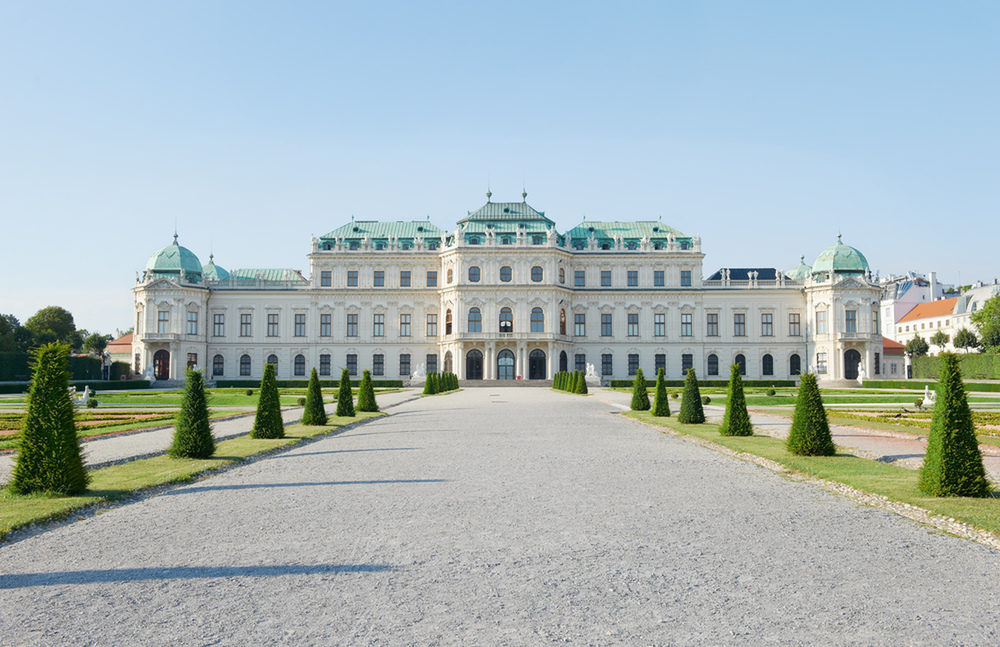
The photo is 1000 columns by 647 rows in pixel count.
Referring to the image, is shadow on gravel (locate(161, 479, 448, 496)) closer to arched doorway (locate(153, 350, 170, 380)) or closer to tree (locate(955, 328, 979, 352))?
arched doorway (locate(153, 350, 170, 380))

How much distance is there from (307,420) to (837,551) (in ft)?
54.6

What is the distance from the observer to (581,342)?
67312 mm

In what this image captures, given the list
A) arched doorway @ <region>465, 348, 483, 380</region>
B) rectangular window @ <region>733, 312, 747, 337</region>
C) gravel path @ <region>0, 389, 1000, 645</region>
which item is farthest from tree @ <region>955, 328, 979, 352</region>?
gravel path @ <region>0, 389, 1000, 645</region>

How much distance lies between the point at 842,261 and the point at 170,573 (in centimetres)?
6829

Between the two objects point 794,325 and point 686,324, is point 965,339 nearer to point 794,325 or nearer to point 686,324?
point 794,325

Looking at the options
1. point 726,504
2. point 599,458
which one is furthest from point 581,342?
point 726,504

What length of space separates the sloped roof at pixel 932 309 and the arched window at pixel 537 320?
5809 centimetres

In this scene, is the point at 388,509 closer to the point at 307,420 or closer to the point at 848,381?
the point at 307,420

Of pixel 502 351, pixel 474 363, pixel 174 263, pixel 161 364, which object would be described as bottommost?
pixel 474 363

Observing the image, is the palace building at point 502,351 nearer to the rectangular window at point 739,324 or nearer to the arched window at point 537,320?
the rectangular window at point 739,324

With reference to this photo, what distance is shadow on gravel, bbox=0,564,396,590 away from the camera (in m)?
5.89

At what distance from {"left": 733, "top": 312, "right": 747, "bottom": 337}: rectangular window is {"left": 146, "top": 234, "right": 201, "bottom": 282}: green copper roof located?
1897 inches

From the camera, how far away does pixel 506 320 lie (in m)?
64.9

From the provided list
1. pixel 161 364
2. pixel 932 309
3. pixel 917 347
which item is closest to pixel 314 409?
pixel 161 364
